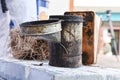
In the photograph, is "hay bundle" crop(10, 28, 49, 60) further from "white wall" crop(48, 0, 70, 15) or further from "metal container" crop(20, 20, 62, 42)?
"white wall" crop(48, 0, 70, 15)

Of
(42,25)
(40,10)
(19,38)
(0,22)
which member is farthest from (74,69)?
(40,10)

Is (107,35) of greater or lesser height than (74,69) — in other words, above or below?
below

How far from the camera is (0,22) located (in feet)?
7.17

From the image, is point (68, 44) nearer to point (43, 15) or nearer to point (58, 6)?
point (43, 15)

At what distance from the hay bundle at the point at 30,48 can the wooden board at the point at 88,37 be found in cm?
21

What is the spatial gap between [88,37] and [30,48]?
0.31m

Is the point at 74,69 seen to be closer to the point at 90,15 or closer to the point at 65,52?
the point at 65,52

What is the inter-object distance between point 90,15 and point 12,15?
84 centimetres

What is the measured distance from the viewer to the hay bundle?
1.62 m

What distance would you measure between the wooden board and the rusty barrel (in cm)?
15

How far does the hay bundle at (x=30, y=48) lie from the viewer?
5.32ft

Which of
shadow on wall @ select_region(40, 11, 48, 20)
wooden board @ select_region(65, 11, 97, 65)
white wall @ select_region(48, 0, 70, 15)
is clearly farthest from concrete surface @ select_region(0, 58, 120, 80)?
white wall @ select_region(48, 0, 70, 15)

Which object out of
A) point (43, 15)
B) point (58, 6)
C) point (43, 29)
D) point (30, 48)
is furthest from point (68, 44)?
point (58, 6)

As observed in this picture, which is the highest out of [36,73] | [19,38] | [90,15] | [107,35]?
[90,15]
